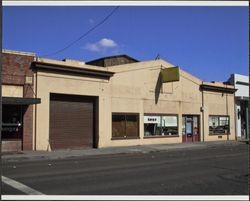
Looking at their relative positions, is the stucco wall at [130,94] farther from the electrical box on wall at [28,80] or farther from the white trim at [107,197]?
the white trim at [107,197]

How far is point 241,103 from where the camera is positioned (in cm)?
4491

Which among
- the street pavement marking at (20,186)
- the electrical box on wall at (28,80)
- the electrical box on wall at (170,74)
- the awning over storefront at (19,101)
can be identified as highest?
the electrical box on wall at (170,74)

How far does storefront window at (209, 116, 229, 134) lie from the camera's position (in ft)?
130

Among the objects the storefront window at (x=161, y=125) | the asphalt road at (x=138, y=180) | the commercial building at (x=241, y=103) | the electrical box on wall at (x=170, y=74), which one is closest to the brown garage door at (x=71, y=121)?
the storefront window at (x=161, y=125)

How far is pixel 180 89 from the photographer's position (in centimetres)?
3512

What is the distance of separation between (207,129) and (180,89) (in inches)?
228

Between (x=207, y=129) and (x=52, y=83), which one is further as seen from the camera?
(x=207, y=129)

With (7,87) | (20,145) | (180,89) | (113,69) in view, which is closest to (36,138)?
(20,145)

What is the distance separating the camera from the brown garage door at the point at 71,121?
84.8ft

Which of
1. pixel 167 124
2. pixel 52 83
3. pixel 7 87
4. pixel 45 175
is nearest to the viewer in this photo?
pixel 45 175

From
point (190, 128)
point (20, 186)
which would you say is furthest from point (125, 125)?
point (20, 186)

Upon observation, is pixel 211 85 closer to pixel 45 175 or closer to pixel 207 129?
pixel 207 129

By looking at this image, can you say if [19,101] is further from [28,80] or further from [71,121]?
[71,121]

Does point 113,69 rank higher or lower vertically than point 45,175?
higher
